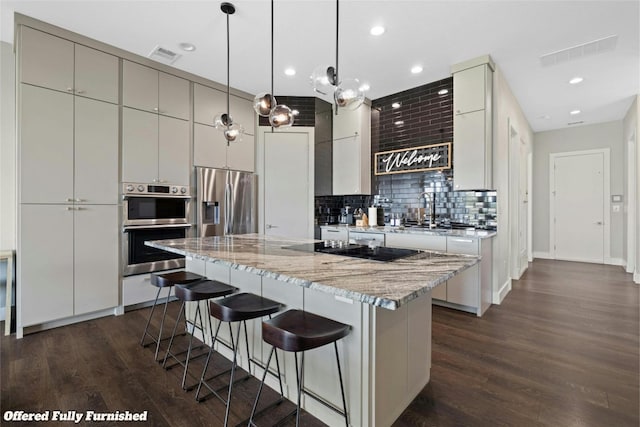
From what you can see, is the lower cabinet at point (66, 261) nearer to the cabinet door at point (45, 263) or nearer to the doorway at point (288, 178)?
the cabinet door at point (45, 263)

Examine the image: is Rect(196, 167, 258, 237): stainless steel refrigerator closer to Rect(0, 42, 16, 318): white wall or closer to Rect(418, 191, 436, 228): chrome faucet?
Rect(0, 42, 16, 318): white wall

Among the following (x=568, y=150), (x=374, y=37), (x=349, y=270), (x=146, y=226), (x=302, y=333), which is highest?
(x=374, y=37)

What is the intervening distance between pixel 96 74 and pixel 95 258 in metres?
1.92

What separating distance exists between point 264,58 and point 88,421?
3.57 meters

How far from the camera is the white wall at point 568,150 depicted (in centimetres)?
596

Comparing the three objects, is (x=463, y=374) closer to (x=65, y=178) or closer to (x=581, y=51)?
(x=581, y=51)

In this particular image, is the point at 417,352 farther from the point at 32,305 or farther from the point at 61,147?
the point at 61,147

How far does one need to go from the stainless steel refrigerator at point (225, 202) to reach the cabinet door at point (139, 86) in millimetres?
936

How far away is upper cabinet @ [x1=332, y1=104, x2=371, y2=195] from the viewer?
464 centimetres

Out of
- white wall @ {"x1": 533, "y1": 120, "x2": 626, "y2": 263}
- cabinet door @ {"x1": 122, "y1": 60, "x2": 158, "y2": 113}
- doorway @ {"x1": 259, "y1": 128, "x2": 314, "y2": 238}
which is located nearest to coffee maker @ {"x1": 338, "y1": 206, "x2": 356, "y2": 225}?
doorway @ {"x1": 259, "y1": 128, "x2": 314, "y2": 238}

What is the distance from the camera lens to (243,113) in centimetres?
446

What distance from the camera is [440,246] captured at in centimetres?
345

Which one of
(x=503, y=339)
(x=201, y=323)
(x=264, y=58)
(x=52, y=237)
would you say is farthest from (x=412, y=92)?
(x=52, y=237)

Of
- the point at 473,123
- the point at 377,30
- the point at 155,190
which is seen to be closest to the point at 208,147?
the point at 155,190
